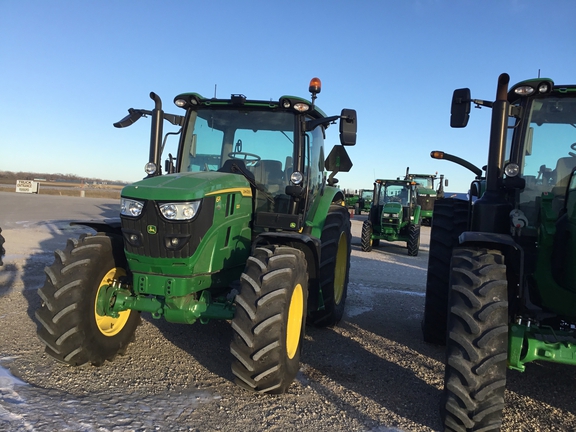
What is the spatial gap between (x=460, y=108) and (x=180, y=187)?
90.0 inches

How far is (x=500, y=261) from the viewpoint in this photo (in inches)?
121

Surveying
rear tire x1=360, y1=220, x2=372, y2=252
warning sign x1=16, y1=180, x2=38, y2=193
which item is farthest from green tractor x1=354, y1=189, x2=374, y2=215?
warning sign x1=16, y1=180, x2=38, y2=193

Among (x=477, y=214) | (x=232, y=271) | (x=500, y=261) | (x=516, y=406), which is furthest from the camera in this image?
(x=232, y=271)

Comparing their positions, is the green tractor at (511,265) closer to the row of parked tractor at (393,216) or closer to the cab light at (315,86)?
the cab light at (315,86)

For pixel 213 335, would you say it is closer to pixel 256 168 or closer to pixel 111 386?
pixel 111 386

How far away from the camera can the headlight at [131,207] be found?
3.59 meters

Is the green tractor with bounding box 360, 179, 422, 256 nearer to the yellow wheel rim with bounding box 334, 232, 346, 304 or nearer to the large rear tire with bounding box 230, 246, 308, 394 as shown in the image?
the yellow wheel rim with bounding box 334, 232, 346, 304

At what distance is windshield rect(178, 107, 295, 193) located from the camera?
480 centimetres

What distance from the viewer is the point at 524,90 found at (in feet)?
12.5

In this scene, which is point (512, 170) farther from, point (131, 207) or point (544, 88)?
point (131, 207)

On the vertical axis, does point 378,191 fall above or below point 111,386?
above

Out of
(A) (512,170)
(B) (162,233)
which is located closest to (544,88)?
(A) (512,170)

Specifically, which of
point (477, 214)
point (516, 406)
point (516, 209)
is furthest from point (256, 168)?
point (516, 406)

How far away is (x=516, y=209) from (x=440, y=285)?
118 cm
